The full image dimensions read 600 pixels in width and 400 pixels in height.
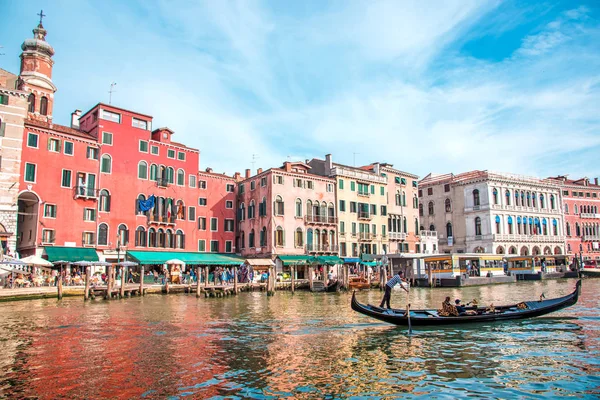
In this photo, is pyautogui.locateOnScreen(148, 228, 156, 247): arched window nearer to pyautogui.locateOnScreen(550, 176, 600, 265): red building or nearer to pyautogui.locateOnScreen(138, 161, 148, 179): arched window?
pyautogui.locateOnScreen(138, 161, 148, 179): arched window

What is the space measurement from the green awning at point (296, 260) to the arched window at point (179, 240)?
26.3 ft

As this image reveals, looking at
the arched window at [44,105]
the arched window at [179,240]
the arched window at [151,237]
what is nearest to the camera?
the arched window at [151,237]

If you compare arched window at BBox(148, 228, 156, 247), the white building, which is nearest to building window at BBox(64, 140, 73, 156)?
arched window at BBox(148, 228, 156, 247)

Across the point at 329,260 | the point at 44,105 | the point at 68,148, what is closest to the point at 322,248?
the point at 329,260

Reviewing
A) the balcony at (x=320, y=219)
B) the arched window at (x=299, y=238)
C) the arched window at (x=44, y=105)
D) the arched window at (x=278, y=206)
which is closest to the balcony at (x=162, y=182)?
the arched window at (x=278, y=206)

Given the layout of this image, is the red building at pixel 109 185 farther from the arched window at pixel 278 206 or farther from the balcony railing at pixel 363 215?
the balcony railing at pixel 363 215

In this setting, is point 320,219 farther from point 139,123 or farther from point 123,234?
point 139,123

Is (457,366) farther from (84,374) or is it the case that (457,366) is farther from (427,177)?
(427,177)

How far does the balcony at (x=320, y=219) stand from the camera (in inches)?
1682

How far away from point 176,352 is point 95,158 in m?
26.3

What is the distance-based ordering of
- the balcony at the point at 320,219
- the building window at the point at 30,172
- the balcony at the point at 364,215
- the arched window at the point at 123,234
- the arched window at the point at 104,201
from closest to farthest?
1. the building window at the point at 30,172
2. the arched window at the point at 104,201
3. the arched window at the point at 123,234
4. the balcony at the point at 320,219
5. the balcony at the point at 364,215

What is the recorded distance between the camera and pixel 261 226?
4128cm

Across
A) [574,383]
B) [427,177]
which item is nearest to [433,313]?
[574,383]

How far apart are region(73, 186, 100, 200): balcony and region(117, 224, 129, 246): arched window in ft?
9.28
